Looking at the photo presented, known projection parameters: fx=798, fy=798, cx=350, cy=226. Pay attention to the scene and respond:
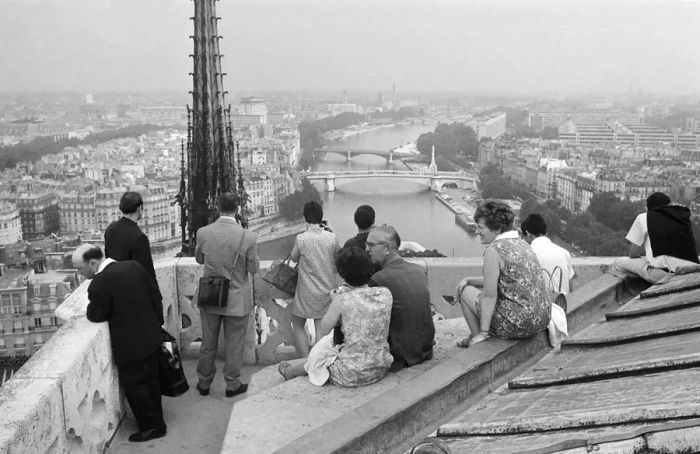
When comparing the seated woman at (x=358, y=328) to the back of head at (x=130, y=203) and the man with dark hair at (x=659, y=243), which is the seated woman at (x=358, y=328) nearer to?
the back of head at (x=130, y=203)

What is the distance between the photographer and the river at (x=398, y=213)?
31.0m

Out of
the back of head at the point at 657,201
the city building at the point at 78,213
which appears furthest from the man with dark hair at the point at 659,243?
the city building at the point at 78,213

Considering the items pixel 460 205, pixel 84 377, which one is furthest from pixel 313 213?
pixel 460 205

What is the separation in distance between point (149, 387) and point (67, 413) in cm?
41

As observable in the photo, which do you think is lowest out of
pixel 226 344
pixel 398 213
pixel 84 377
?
pixel 398 213

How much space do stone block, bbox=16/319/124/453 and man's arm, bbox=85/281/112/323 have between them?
22mm

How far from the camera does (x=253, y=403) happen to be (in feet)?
6.34

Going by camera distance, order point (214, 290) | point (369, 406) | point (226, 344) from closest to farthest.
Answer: point (369, 406) → point (214, 290) → point (226, 344)

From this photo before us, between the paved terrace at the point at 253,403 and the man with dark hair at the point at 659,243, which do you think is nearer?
the paved terrace at the point at 253,403

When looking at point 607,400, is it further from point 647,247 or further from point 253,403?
point 647,247

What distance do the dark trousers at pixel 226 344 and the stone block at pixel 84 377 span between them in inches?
15.6

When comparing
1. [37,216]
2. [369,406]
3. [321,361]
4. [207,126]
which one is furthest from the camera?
[37,216]

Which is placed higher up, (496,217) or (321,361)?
(496,217)

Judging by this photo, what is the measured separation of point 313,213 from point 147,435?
88 centimetres
